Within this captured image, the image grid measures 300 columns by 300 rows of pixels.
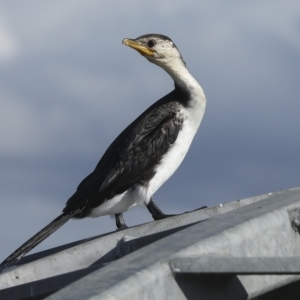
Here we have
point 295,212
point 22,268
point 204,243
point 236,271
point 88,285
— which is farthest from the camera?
point 22,268

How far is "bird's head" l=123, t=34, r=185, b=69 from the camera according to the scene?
29.8 feet

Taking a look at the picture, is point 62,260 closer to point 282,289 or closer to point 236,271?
point 282,289

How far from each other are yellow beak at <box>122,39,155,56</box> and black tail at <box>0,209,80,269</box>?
1.76 m

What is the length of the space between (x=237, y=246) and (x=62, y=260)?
179cm

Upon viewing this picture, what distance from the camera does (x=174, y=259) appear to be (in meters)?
2.45

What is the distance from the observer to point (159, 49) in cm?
913

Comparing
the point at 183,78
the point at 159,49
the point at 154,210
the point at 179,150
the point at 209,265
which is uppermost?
the point at 159,49

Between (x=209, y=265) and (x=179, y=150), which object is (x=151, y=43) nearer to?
(x=179, y=150)

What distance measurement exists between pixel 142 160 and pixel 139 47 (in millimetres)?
1196

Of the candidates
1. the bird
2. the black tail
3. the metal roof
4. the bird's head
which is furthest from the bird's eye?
the metal roof

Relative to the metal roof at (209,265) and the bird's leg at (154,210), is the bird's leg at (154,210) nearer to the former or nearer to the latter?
the bird's leg at (154,210)

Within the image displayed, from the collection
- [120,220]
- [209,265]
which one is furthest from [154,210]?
[209,265]

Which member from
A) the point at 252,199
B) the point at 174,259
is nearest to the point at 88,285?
the point at 174,259

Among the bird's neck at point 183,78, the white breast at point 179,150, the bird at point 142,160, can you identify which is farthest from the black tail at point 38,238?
the bird's neck at point 183,78
